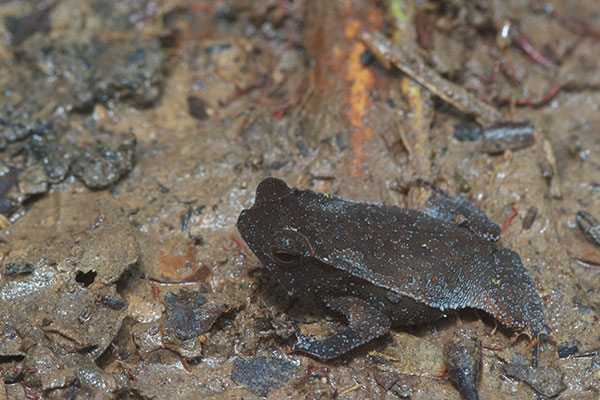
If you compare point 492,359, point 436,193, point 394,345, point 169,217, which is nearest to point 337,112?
point 436,193

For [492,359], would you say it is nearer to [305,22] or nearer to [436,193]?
[436,193]

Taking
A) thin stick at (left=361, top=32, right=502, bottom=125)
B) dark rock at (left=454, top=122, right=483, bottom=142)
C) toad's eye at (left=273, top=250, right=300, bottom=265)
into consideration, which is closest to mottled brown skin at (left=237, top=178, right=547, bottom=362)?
toad's eye at (left=273, top=250, right=300, bottom=265)

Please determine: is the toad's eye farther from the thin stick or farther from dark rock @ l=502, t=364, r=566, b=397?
the thin stick

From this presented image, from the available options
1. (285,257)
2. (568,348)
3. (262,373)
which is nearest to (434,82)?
(285,257)

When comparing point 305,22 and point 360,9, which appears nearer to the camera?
point 360,9

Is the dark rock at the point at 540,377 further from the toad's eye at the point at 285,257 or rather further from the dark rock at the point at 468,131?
the dark rock at the point at 468,131

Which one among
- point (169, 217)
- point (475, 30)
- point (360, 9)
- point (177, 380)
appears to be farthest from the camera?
point (475, 30)
